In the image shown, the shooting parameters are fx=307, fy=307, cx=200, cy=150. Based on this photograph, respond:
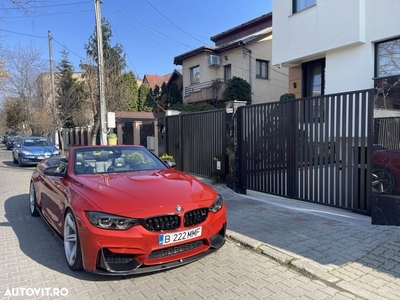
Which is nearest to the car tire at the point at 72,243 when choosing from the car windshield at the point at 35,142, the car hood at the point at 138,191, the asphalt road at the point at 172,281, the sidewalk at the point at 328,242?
the asphalt road at the point at 172,281

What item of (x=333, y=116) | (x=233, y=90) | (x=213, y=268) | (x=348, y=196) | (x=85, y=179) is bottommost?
(x=213, y=268)

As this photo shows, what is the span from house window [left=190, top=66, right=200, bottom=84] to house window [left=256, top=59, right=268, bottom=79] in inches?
191

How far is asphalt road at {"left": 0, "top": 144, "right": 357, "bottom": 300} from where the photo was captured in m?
3.09

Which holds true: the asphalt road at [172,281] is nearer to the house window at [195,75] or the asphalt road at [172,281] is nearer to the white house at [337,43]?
the white house at [337,43]

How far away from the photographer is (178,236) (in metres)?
3.27

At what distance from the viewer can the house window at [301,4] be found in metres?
10.4

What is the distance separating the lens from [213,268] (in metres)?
3.68

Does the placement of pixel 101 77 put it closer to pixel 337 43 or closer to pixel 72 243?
pixel 337 43

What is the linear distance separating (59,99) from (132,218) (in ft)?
88.0

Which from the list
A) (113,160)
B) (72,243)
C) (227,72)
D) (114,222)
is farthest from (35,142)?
(114,222)

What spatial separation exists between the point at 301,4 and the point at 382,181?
8236mm

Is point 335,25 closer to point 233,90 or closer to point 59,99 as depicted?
point 233,90

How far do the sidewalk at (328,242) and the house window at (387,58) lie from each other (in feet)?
16.2

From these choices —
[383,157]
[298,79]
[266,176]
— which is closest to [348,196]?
[383,157]
